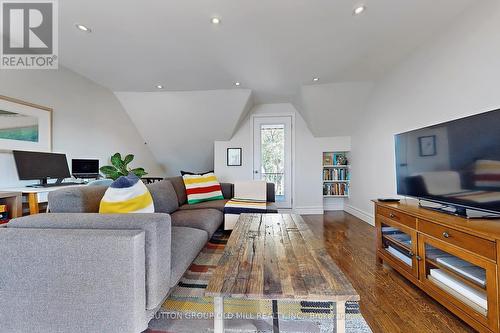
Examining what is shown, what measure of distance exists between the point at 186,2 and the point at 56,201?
5.90 ft

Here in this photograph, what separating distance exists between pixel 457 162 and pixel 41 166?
168 inches

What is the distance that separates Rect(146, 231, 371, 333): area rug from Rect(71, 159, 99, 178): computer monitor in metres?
2.71

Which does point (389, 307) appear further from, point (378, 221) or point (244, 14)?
point (244, 14)

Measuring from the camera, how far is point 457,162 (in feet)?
5.00

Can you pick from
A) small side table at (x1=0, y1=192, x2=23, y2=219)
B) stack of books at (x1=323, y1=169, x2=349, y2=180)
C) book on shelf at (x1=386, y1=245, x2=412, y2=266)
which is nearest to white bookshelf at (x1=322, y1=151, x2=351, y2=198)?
stack of books at (x1=323, y1=169, x2=349, y2=180)

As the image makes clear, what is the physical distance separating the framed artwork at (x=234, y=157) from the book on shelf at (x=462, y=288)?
138 inches

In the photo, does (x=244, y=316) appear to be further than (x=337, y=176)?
No

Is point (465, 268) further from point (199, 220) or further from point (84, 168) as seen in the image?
point (84, 168)

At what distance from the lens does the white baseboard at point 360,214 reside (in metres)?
3.47

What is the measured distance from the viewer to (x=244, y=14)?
1.87m

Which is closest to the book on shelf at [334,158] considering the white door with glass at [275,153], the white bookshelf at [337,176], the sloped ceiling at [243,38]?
the white bookshelf at [337,176]

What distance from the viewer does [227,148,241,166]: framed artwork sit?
4508mm

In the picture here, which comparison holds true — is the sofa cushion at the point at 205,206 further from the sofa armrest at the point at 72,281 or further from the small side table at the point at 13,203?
the sofa armrest at the point at 72,281

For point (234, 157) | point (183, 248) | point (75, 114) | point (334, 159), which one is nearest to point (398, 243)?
point (183, 248)
